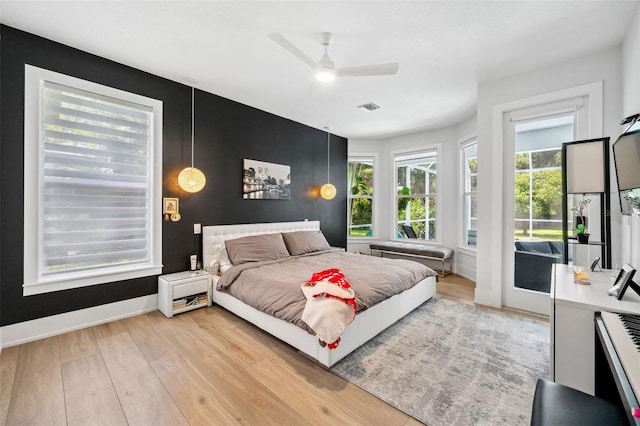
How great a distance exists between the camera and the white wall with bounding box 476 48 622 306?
10.2 ft

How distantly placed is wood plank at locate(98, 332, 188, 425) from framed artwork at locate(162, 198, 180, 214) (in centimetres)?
150

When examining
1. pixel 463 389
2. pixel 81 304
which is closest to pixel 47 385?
pixel 81 304

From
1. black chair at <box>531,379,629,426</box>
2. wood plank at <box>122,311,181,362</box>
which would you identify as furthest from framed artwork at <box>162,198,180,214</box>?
black chair at <box>531,379,629,426</box>

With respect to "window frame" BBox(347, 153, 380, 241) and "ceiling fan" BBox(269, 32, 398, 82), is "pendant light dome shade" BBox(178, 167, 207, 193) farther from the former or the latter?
"window frame" BBox(347, 153, 380, 241)

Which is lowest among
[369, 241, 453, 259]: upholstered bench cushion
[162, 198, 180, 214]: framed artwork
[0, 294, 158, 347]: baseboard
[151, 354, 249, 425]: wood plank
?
[151, 354, 249, 425]: wood plank

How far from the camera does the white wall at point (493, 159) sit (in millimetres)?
3117

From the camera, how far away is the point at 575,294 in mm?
1796

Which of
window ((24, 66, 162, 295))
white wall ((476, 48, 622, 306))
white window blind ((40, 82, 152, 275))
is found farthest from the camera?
white wall ((476, 48, 622, 306))

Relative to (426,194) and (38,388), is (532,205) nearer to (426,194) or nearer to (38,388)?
(426,194)

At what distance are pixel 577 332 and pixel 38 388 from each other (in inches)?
145

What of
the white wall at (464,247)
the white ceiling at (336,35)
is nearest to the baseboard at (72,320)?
the white ceiling at (336,35)

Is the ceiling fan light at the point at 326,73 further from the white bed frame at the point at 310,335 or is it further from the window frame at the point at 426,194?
the window frame at the point at 426,194

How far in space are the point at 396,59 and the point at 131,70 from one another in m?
3.09

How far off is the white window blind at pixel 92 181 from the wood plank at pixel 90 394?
1140mm
